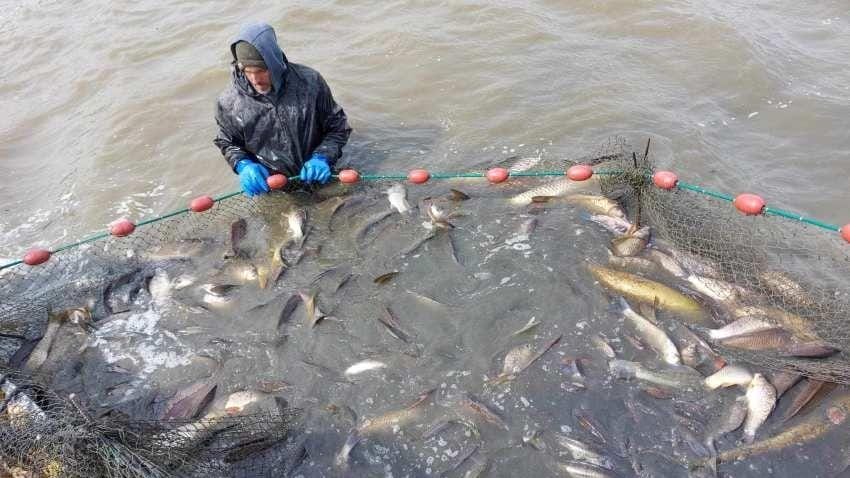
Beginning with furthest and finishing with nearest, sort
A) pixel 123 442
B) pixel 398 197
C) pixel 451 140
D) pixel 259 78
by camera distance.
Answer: pixel 451 140 → pixel 398 197 → pixel 259 78 → pixel 123 442

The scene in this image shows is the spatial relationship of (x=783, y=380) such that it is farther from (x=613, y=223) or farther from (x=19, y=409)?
(x=19, y=409)

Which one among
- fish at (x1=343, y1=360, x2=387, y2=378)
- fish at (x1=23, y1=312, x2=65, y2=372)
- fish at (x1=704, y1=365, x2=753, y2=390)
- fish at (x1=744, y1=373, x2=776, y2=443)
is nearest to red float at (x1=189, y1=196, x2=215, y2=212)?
fish at (x1=23, y1=312, x2=65, y2=372)

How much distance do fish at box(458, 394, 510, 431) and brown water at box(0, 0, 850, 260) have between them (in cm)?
331

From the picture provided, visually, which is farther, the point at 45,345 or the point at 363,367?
the point at 45,345

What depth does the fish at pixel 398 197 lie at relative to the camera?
17.9ft

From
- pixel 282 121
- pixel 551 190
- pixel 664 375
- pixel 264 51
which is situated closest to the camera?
pixel 664 375

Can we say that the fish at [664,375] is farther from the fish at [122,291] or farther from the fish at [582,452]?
the fish at [122,291]

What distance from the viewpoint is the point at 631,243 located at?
15.4 ft

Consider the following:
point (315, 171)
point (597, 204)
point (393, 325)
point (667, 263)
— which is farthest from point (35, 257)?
point (667, 263)

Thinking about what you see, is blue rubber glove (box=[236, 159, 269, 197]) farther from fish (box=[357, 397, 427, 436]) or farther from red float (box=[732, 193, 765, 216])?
red float (box=[732, 193, 765, 216])

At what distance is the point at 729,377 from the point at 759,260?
1401 mm

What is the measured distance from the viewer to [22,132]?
8141mm

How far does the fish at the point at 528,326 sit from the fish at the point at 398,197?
70.6 inches

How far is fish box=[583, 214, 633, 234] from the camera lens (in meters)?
4.88
